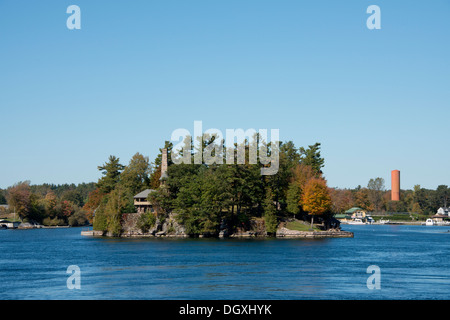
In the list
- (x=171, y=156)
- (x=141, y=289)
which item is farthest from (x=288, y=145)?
(x=141, y=289)

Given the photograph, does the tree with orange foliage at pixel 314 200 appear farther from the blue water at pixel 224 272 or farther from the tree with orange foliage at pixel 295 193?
the blue water at pixel 224 272

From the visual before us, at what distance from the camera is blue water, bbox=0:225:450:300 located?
3731 cm

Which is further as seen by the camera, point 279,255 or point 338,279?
point 279,255

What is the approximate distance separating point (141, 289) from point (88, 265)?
15.4 metres

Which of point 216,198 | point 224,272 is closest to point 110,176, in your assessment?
point 216,198

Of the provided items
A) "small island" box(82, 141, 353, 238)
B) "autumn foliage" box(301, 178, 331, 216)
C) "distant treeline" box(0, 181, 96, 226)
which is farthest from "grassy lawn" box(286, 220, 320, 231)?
"distant treeline" box(0, 181, 96, 226)

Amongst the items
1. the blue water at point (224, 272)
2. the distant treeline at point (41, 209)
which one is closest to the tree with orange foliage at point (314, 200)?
the blue water at point (224, 272)

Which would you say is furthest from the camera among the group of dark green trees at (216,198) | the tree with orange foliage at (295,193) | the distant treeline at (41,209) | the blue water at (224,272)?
Answer: the distant treeline at (41,209)

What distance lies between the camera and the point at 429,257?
2470 inches

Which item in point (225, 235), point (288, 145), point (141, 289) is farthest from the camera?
point (288, 145)

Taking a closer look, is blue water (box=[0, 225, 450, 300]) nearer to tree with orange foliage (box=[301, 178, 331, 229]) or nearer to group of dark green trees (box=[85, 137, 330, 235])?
group of dark green trees (box=[85, 137, 330, 235])

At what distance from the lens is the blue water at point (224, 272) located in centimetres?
3731

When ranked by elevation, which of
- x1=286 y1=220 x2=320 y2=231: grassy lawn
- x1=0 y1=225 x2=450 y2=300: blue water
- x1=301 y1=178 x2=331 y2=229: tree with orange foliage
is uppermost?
x1=301 y1=178 x2=331 y2=229: tree with orange foliage
